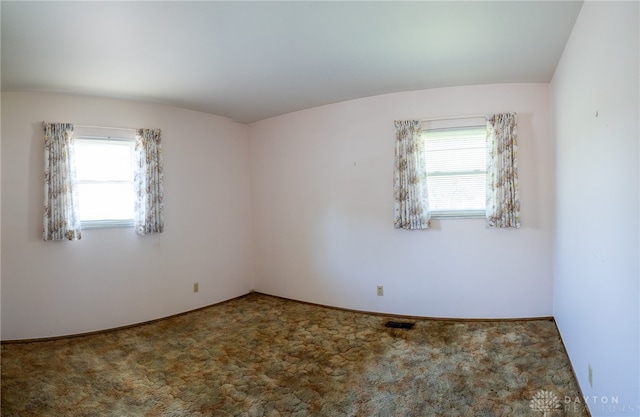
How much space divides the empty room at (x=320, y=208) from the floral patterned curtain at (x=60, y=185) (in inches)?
0.9

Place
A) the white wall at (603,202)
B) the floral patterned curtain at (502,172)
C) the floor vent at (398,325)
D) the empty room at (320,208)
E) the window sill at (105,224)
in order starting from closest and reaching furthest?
the white wall at (603,202), the empty room at (320,208), the floral patterned curtain at (502,172), the floor vent at (398,325), the window sill at (105,224)

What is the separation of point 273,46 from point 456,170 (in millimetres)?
2245

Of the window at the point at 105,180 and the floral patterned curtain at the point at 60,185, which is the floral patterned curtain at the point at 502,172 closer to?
the window at the point at 105,180

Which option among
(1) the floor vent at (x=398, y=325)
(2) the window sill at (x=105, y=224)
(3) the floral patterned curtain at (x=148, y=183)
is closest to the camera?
(1) the floor vent at (x=398, y=325)

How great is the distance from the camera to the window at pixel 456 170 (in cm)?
353

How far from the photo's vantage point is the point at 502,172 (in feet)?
11.1

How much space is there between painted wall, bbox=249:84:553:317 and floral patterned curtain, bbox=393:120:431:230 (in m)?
0.14

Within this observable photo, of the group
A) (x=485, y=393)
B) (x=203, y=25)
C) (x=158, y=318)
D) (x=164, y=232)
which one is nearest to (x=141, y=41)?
(x=203, y=25)

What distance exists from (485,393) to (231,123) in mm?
4203

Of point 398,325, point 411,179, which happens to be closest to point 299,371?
point 398,325

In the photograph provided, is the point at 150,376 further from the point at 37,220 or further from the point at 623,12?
the point at 623,12

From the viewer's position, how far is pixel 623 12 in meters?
1.43

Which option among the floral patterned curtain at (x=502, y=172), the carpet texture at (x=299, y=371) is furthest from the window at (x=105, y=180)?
the floral patterned curtain at (x=502, y=172)

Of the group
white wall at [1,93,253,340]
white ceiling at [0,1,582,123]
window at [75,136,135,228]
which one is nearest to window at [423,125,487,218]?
white ceiling at [0,1,582,123]
